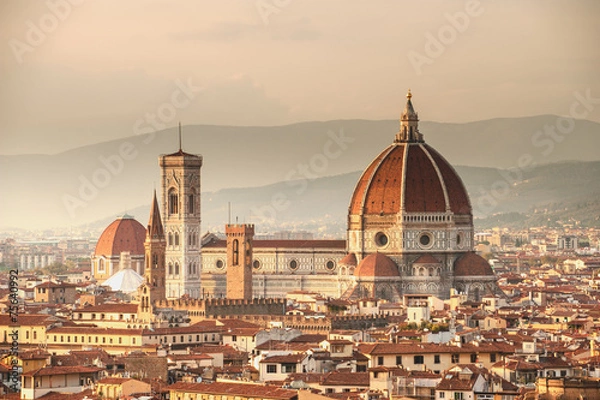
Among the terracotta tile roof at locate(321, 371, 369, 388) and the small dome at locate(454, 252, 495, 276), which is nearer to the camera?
the terracotta tile roof at locate(321, 371, 369, 388)

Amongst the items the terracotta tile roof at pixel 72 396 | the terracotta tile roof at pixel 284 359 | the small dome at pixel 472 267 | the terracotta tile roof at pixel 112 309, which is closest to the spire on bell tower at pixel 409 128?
the small dome at pixel 472 267

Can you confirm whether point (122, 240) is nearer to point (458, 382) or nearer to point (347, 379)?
point (347, 379)

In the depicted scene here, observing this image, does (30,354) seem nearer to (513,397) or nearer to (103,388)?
(103,388)

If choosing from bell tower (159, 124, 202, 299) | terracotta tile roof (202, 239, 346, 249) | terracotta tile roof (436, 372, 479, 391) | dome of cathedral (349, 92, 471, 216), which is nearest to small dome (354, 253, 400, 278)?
dome of cathedral (349, 92, 471, 216)

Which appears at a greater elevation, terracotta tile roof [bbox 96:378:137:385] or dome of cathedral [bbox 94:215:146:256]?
dome of cathedral [bbox 94:215:146:256]

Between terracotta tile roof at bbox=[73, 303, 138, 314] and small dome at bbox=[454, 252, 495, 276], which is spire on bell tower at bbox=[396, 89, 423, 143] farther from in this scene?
Result: terracotta tile roof at bbox=[73, 303, 138, 314]

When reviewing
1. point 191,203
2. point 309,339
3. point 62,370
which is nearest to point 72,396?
point 62,370

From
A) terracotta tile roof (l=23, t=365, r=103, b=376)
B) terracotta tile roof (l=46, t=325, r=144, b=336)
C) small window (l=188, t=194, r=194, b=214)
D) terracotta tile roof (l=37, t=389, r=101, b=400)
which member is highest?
small window (l=188, t=194, r=194, b=214)

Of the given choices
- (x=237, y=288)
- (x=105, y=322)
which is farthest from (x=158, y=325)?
(x=237, y=288)
